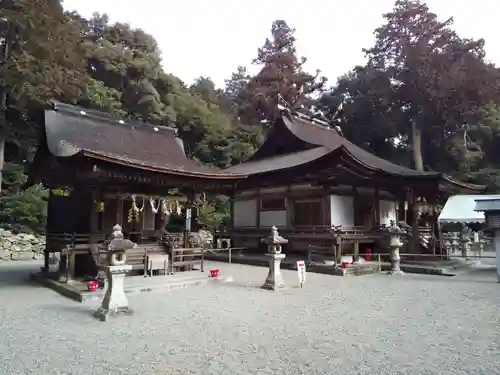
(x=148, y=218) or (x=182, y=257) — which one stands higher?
(x=148, y=218)

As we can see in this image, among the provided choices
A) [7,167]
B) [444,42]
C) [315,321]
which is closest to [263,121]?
[444,42]

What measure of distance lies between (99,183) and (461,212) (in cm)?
1953

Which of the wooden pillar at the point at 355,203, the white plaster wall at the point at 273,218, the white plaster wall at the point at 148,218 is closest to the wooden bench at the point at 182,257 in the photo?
the white plaster wall at the point at 148,218

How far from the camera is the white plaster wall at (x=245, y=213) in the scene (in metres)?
17.8

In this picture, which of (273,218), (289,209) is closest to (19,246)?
(273,218)

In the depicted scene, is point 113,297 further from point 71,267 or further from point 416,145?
point 416,145

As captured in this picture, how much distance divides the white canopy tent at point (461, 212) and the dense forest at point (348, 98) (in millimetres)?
7203

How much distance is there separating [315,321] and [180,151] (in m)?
9.65

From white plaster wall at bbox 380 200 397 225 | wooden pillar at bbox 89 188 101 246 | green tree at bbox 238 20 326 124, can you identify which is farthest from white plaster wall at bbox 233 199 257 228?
green tree at bbox 238 20 326 124

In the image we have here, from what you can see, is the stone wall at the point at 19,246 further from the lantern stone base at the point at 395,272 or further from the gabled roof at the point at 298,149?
the lantern stone base at the point at 395,272

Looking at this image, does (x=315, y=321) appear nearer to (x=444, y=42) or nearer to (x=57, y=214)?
(x=57, y=214)

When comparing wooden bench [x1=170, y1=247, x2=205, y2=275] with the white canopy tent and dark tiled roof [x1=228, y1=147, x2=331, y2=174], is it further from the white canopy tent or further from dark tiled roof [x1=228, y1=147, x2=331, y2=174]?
the white canopy tent

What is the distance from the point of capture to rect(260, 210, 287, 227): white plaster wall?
53.4 ft

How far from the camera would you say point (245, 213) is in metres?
18.3
